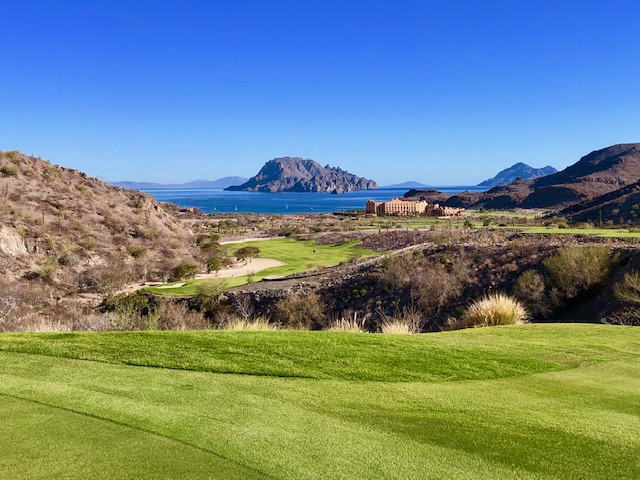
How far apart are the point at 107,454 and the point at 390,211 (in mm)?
109949

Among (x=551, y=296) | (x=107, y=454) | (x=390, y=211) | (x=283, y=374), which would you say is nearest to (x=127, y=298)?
(x=551, y=296)

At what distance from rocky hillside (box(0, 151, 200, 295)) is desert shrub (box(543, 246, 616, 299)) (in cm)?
2840

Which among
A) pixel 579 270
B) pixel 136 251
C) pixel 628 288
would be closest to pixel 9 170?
pixel 136 251

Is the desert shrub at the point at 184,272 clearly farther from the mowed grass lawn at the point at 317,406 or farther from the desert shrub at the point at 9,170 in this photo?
the mowed grass lawn at the point at 317,406

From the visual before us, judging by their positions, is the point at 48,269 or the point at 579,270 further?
the point at 48,269

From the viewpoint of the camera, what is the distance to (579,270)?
78.8 ft

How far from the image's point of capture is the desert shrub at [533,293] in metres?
22.8

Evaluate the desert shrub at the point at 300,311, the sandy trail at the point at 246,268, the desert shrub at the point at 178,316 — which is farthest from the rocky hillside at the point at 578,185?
the desert shrub at the point at 178,316

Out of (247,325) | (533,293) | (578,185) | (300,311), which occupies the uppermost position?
(578,185)

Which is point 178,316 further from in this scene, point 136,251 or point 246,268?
point 136,251

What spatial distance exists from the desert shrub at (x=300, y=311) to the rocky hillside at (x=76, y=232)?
44.7 ft

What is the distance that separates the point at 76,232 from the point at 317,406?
41.9 metres

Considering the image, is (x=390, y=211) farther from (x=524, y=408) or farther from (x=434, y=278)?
(x=524, y=408)

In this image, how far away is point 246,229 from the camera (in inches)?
3172
